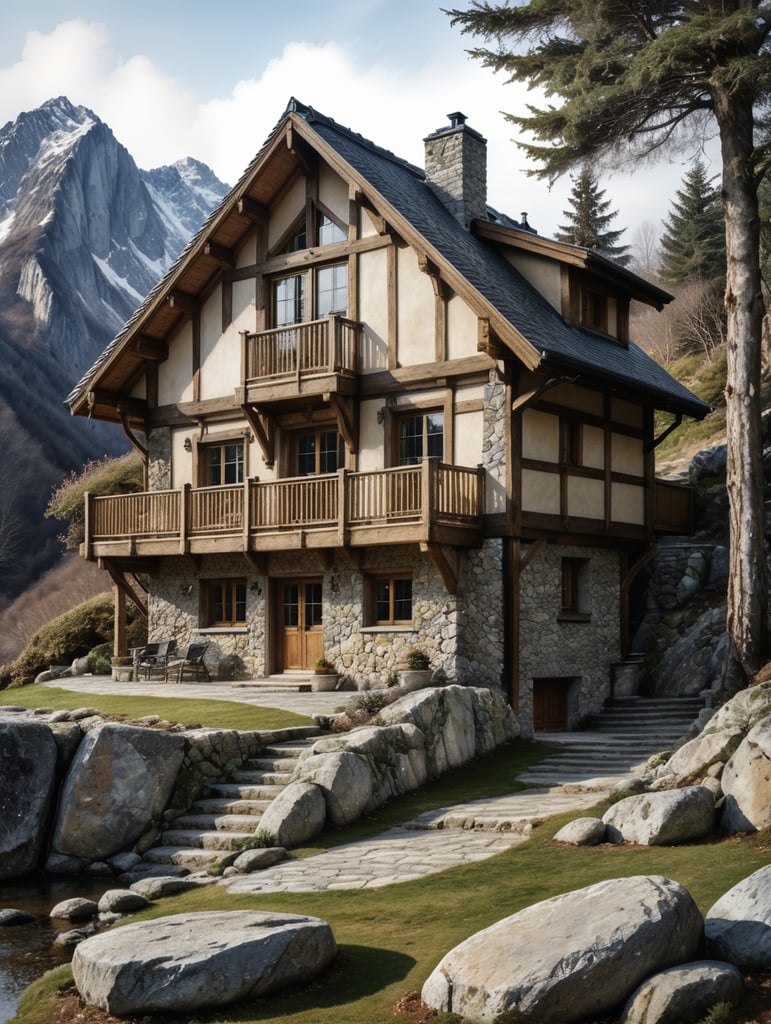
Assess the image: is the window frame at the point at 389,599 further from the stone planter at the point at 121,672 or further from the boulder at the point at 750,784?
the boulder at the point at 750,784

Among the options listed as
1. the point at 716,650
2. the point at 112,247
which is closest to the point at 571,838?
the point at 716,650

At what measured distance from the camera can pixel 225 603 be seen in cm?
2511

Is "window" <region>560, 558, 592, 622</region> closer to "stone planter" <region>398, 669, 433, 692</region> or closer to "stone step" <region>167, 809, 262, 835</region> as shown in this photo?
"stone planter" <region>398, 669, 433, 692</region>

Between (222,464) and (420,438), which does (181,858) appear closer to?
(420,438)

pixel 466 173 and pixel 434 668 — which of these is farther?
pixel 466 173

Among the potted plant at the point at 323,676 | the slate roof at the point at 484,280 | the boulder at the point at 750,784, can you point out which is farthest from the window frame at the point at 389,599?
the boulder at the point at 750,784

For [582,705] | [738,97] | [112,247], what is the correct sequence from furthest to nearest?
[112,247]
[582,705]
[738,97]

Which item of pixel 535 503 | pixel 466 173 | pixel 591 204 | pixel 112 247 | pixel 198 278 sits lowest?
pixel 535 503

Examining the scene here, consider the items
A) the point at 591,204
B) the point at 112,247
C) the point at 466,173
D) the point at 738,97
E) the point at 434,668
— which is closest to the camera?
the point at 738,97

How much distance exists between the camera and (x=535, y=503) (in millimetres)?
21422

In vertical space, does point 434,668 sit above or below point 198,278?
below

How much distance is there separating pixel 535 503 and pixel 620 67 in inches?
304

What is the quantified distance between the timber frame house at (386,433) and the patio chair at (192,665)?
11.4 inches

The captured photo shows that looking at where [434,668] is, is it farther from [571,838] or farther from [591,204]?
[591,204]
